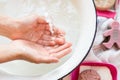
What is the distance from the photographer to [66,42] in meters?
0.66

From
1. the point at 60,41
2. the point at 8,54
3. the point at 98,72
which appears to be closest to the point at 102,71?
the point at 98,72

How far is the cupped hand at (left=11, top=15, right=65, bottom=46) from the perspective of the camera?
2.14ft

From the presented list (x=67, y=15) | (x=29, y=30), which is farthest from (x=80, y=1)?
(x=29, y=30)

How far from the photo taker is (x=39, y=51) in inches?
25.1

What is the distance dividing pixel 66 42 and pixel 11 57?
135 millimetres

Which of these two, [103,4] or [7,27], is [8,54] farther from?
[103,4]

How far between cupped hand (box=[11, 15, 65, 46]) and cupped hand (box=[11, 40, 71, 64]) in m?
0.01

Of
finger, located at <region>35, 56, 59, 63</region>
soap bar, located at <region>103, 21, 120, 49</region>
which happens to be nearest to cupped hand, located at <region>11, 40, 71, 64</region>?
finger, located at <region>35, 56, 59, 63</region>

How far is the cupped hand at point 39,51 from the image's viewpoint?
2.06ft

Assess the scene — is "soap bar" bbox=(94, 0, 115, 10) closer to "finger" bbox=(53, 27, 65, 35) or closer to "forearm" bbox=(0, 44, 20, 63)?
"finger" bbox=(53, 27, 65, 35)

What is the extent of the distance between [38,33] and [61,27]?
66 millimetres

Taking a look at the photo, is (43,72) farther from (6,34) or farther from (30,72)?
(6,34)

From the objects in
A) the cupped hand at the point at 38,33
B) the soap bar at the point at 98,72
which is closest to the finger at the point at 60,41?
the cupped hand at the point at 38,33

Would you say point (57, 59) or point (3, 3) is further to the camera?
point (3, 3)
